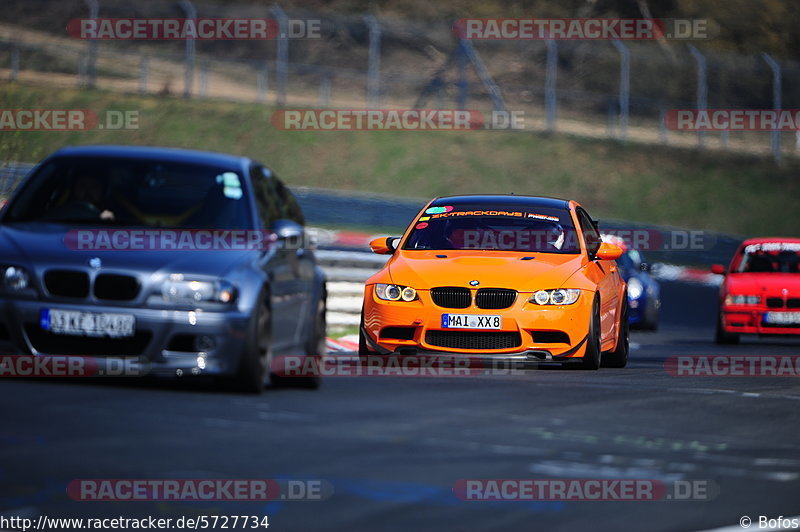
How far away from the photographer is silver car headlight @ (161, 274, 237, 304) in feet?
30.5

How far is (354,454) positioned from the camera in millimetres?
7645

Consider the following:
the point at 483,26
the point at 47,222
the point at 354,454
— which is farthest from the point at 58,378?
the point at 483,26

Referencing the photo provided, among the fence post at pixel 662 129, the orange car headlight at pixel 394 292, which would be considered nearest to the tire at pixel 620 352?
the orange car headlight at pixel 394 292

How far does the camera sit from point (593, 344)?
1319 cm

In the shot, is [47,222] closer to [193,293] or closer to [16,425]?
[193,293]

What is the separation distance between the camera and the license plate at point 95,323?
9.18 m

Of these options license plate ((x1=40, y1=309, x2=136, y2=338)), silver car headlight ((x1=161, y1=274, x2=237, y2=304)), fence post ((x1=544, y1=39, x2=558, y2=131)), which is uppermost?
fence post ((x1=544, y1=39, x2=558, y2=131))

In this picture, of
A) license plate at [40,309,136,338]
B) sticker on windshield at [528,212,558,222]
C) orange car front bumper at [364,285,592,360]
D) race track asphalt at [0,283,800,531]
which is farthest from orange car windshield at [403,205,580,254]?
license plate at [40,309,136,338]

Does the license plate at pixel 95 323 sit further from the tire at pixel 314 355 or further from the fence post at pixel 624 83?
the fence post at pixel 624 83

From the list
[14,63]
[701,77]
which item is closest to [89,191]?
[701,77]

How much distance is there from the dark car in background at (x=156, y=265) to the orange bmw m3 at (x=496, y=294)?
2.29 m

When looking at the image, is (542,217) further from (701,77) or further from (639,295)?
(701,77)

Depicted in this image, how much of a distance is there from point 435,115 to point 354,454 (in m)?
35.3

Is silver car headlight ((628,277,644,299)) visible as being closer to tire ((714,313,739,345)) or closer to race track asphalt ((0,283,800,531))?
tire ((714,313,739,345))
